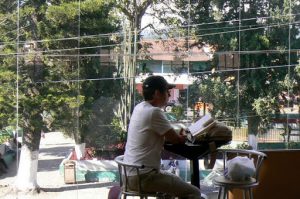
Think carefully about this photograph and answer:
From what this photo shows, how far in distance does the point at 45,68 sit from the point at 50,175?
2.88 ft

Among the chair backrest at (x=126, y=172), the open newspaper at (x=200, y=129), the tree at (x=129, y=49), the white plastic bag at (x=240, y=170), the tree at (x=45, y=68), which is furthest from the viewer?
the tree at (x=129, y=49)

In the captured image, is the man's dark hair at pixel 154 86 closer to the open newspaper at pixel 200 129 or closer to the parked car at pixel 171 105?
the open newspaper at pixel 200 129

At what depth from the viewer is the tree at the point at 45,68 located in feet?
11.2

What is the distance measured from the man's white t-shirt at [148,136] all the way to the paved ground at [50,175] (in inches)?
61.7

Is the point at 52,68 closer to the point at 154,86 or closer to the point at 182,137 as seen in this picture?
the point at 154,86

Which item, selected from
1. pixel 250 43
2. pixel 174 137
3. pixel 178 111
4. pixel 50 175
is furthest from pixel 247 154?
pixel 50 175

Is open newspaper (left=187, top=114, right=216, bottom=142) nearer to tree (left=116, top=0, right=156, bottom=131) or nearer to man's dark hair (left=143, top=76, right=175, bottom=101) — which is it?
man's dark hair (left=143, top=76, right=175, bottom=101)

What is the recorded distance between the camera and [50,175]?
3.53 meters

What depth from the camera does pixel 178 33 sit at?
146 inches

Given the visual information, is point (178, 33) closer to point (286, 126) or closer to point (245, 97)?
point (245, 97)

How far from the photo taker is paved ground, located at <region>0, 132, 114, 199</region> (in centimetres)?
348

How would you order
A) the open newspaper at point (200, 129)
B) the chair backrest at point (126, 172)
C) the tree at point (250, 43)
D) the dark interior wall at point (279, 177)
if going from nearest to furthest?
1. the chair backrest at point (126, 172)
2. the open newspaper at point (200, 129)
3. the dark interior wall at point (279, 177)
4. the tree at point (250, 43)

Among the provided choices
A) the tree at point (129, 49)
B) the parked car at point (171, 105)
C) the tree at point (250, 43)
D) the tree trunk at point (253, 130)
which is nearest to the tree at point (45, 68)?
the tree at point (129, 49)

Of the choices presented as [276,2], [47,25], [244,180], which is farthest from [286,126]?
[47,25]
